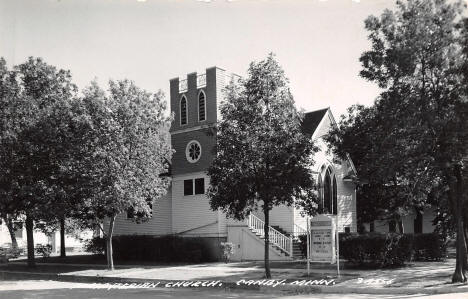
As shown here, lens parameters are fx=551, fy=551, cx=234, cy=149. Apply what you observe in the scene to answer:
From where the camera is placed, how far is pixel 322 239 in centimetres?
1939

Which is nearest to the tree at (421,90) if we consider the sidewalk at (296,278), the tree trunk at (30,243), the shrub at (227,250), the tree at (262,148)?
the sidewalk at (296,278)

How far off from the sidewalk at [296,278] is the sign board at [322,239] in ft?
2.28

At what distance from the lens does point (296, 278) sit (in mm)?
18812

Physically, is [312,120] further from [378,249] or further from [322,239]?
[322,239]

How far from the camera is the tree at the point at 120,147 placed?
2317cm

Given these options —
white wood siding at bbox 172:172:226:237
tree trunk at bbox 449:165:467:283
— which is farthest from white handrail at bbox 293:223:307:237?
tree trunk at bbox 449:165:467:283

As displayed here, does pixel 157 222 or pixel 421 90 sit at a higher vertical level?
pixel 421 90

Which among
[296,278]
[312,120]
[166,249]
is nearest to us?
[296,278]

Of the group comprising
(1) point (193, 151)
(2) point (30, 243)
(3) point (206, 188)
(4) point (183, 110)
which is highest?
(4) point (183, 110)

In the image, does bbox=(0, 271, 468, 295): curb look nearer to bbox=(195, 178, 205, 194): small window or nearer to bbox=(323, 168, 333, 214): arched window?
bbox=(195, 178, 205, 194): small window

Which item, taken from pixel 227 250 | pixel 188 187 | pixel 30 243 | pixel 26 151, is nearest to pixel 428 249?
pixel 227 250

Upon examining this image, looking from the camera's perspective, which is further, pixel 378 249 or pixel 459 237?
pixel 378 249

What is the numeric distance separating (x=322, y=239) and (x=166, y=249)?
13.0 meters

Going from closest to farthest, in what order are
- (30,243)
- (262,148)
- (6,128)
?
(262,148) → (6,128) → (30,243)
